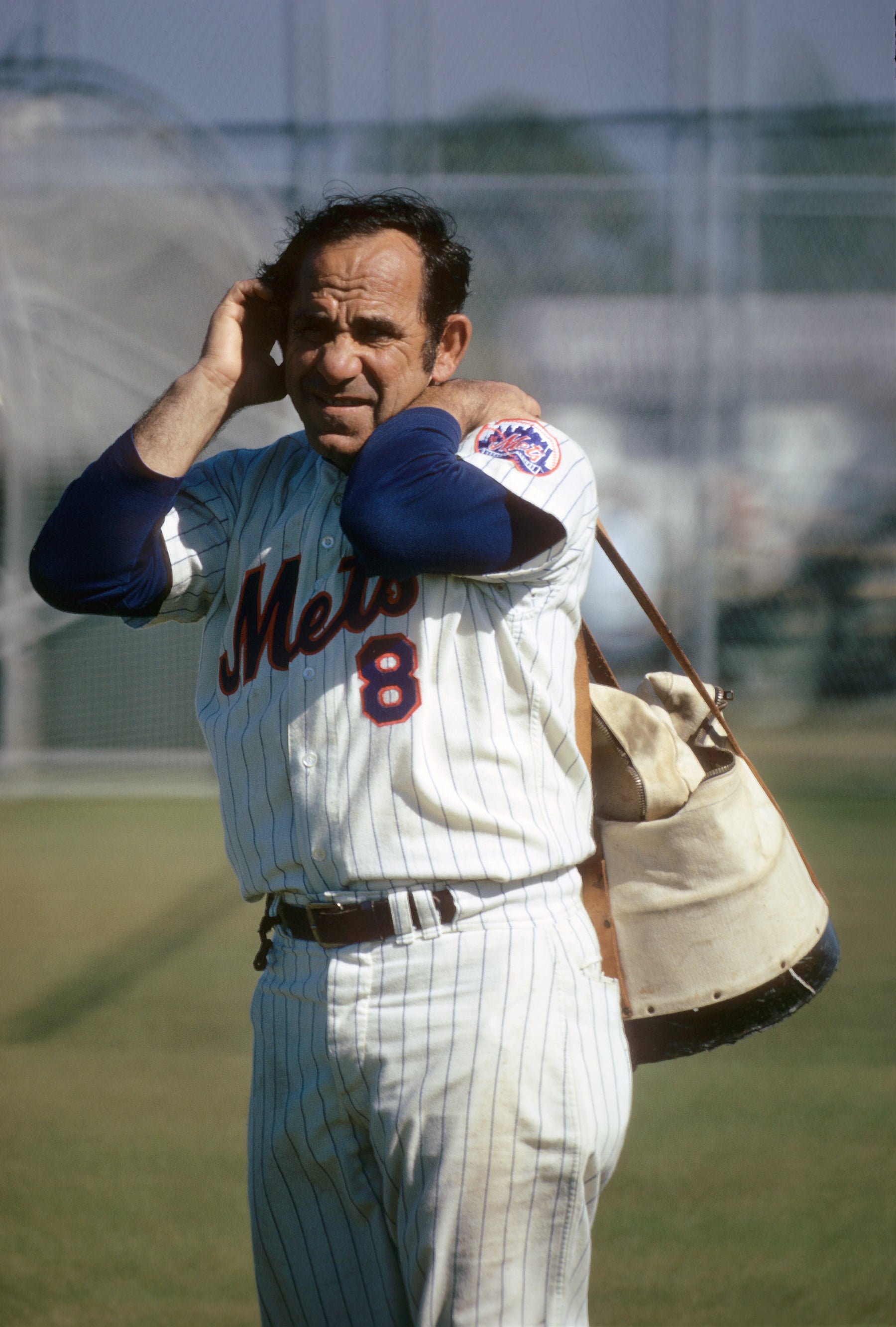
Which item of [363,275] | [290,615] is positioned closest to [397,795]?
[290,615]

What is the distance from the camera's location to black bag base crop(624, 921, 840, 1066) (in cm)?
154

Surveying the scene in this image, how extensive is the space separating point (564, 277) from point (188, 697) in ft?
11.7

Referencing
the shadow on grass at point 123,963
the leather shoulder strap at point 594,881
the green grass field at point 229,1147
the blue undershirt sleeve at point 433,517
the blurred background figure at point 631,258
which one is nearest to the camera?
→ the blue undershirt sleeve at point 433,517

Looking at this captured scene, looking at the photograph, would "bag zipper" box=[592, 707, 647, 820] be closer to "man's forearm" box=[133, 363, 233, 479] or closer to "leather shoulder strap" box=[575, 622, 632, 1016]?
"leather shoulder strap" box=[575, 622, 632, 1016]

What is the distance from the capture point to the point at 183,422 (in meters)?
1.41

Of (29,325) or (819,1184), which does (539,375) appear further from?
(819,1184)

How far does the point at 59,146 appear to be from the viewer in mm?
7332

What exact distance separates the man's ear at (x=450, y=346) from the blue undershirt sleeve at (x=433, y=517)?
0.22 metres

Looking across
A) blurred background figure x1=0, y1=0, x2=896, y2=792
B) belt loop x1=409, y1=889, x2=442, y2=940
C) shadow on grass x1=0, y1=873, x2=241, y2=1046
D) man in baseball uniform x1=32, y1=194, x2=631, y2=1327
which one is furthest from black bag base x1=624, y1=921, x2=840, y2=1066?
blurred background figure x1=0, y1=0, x2=896, y2=792

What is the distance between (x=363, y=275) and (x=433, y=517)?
13.1 inches

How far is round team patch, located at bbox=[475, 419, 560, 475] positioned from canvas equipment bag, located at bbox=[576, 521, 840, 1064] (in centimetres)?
15

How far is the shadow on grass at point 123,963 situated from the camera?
3.65 m

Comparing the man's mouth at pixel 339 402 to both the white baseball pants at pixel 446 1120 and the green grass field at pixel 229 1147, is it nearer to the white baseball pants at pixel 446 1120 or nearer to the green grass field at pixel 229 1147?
the white baseball pants at pixel 446 1120

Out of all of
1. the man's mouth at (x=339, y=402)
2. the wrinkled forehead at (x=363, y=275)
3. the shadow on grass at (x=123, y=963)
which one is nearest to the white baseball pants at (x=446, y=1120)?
the man's mouth at (x=339, y=402)
